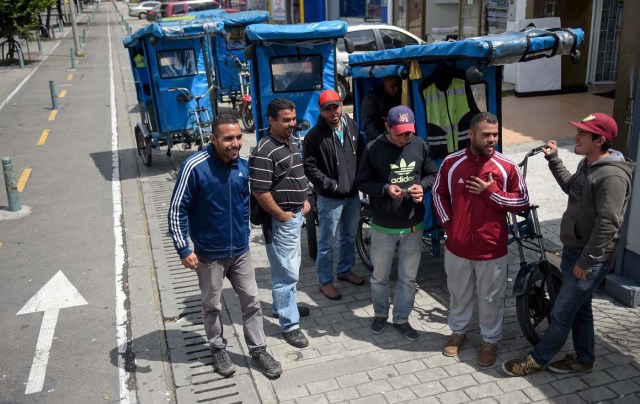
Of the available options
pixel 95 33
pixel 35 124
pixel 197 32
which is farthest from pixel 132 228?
pixel 95 33

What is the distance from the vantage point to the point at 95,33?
44656 mm

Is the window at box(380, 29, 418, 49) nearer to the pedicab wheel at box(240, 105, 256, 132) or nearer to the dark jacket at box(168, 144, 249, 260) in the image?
the pedicab wheel at box(240, 105, 256, 132)

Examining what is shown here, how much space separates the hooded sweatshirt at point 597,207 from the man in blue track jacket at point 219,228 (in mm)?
2433

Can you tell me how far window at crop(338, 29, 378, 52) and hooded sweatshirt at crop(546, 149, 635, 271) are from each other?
12458 mm

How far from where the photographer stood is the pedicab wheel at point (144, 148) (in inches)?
454

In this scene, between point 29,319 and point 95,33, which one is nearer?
point 29,319

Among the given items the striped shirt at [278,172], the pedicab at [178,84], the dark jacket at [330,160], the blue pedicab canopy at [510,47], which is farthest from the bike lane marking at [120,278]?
the blue pedicab canopy at [510,47]

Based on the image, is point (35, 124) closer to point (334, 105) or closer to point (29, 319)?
point (29, 319)

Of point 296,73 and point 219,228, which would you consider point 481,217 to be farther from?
point 296,73

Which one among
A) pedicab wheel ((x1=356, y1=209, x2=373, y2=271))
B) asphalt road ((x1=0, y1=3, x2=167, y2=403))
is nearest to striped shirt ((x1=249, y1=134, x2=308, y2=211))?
pedicab wheel ((x1=356, y1=209, x2=373, y2=271))

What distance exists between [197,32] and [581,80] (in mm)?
10197

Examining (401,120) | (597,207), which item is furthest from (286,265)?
(597,207)

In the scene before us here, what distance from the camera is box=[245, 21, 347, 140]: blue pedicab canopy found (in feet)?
30.6

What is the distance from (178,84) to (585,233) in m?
8.49
